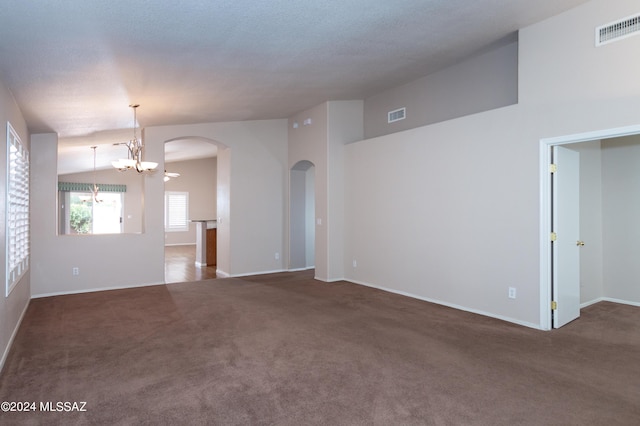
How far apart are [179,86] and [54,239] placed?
335cm

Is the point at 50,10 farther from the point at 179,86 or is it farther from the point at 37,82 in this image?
the point at 179,86

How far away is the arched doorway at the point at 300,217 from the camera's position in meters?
8.19

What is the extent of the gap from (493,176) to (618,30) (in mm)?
1766

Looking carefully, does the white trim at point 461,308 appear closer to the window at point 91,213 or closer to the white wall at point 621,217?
the white wall at point 621,217

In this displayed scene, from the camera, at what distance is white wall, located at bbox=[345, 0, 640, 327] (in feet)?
12.4

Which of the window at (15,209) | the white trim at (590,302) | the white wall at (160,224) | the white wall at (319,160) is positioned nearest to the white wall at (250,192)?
the white wall at (160,224)

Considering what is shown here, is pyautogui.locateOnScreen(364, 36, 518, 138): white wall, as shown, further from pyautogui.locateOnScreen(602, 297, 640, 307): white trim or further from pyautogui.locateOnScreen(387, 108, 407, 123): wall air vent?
pyautogui.locateOnScreen(602, 297, 640, 307): white trim

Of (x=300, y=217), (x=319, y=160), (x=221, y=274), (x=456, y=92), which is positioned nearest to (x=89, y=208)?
(x=221, y=274)

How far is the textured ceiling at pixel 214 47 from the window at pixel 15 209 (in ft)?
1.86

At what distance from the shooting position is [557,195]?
13.9ft

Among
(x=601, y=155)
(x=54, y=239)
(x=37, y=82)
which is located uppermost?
(x=37, y=82)

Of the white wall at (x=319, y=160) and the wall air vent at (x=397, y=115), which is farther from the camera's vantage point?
the white wall at (x=319, y=160)

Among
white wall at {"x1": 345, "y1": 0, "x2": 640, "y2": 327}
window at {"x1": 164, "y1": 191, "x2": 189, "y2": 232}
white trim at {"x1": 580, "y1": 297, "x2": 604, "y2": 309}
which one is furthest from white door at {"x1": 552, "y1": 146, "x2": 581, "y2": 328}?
window at {"x1": 164, "y1": 191, "x2": 189, "y2": 232}

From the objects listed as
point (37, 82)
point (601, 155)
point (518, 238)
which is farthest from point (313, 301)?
point (601, 155)
